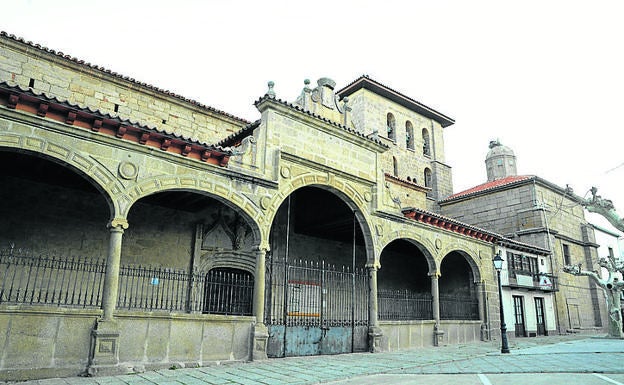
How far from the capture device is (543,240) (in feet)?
71.0

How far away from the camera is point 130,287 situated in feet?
36.1

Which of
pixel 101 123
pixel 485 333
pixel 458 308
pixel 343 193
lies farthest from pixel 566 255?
pixel 101 123

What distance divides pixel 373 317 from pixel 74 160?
330 inches

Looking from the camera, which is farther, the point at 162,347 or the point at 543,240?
the point at 543,240

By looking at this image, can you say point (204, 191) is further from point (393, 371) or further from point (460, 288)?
point (460, 288)

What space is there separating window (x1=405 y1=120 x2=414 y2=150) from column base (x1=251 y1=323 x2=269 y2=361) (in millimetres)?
20715

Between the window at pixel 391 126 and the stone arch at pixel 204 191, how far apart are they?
60.7 ft

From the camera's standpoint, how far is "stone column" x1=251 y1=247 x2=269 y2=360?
9242mm

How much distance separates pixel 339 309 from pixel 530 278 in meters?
10.2

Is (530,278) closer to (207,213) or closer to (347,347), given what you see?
(347,347)

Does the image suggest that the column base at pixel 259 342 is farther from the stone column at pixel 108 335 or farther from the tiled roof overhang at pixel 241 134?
the tiled roof overhang at pixel 241 134

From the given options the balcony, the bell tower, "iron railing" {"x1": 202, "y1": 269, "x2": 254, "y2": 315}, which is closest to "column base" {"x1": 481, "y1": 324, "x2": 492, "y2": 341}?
the balcony

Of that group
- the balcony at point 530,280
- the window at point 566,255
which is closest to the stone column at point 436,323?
the balcony at point 530,280

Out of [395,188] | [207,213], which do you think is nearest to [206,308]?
[207,213]
